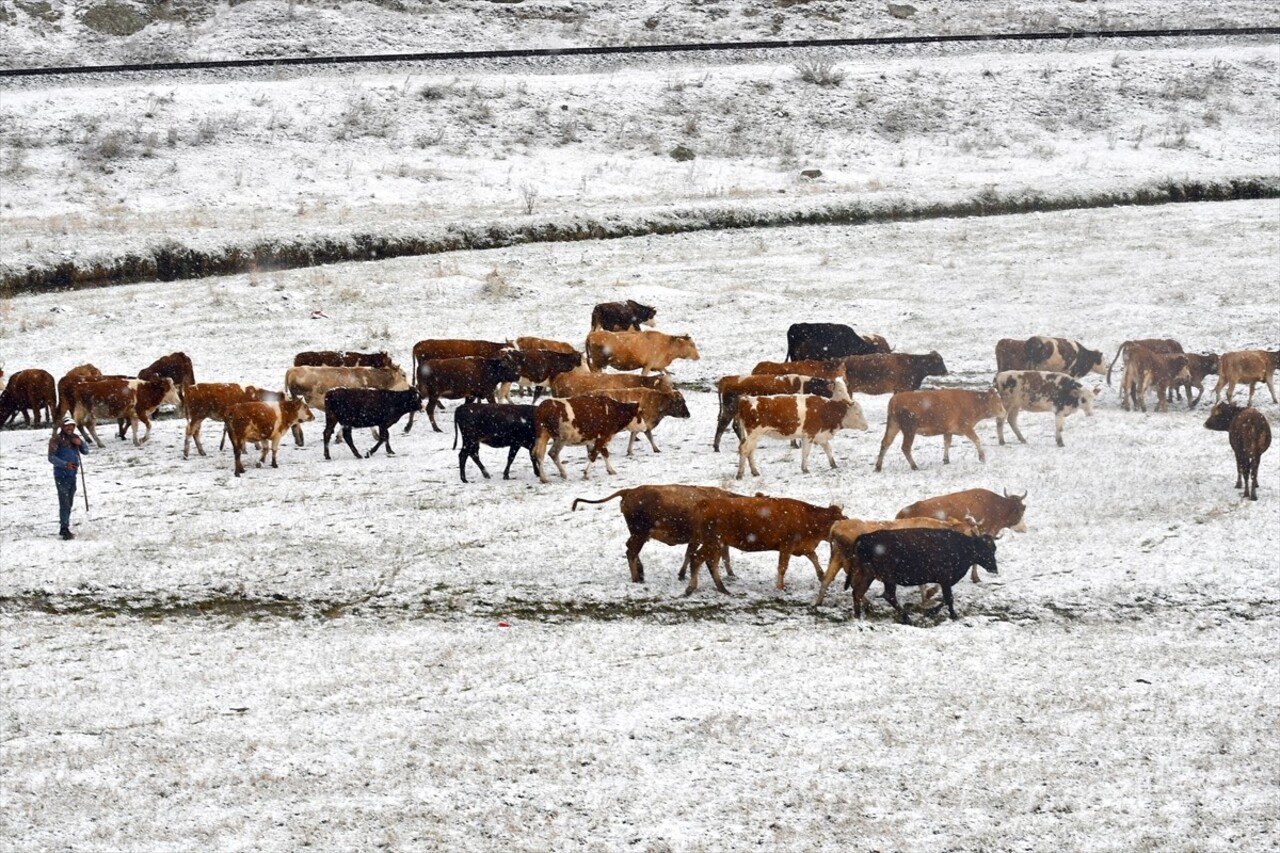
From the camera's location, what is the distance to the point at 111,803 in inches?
453

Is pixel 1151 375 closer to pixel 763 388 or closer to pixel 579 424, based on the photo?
pixel 763 388

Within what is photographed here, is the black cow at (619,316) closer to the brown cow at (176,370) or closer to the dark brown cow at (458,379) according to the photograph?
the dark brown cow at (458,379)

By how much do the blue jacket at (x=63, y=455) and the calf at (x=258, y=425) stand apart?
286 centimetres

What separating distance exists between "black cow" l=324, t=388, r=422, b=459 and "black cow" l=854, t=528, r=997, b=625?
9593 millimetres

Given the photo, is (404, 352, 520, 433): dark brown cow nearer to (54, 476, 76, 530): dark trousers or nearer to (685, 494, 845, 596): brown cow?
(54, 476, 76, 530): dark trousers

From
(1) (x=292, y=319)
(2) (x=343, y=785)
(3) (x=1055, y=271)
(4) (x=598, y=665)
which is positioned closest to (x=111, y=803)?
(2) (x=343, y=785)

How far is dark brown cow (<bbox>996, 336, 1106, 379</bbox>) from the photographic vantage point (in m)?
24.0

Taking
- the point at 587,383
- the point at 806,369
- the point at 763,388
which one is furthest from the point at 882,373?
the point at 587,383

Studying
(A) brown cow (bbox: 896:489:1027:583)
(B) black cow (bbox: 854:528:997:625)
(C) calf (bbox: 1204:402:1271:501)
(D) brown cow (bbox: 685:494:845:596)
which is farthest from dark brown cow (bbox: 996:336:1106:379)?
(B) black cow (bbox: 854:528:997:625)

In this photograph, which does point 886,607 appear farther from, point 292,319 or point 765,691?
point 292,319

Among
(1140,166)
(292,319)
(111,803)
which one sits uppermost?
(1140,166)

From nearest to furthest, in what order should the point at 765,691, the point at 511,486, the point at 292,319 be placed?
the point at 765,691
the point at 511,486
the point at 292,319

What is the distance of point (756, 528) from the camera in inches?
587

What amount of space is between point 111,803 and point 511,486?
8501 millimetres
